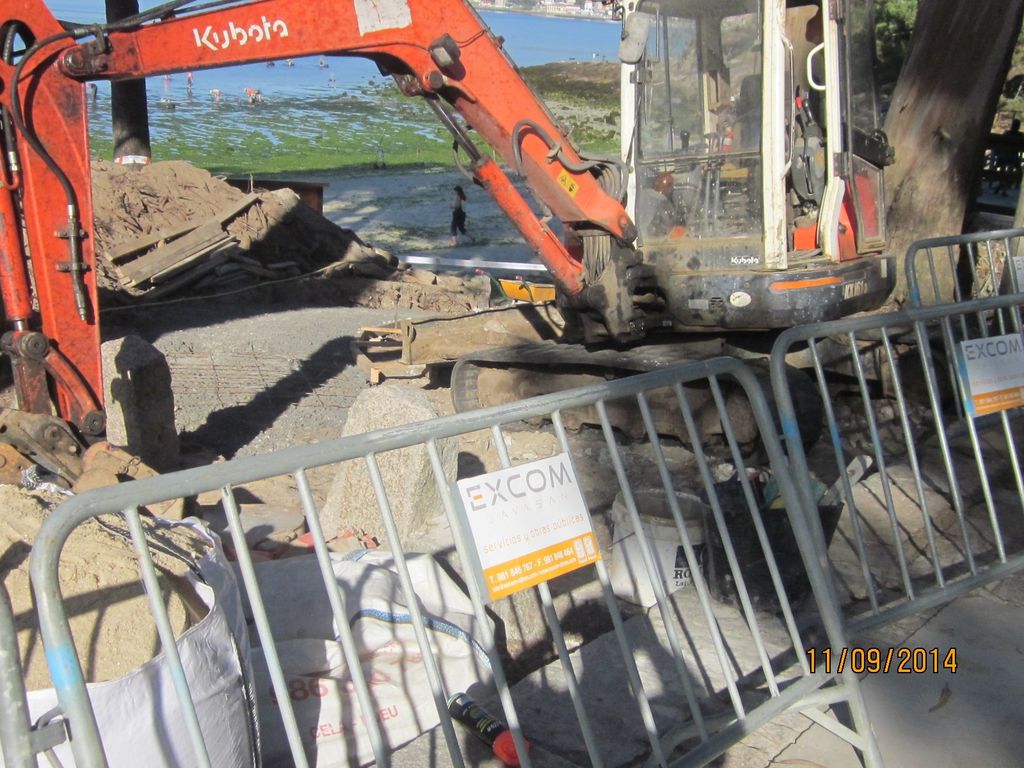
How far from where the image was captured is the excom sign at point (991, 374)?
4340 millimetres

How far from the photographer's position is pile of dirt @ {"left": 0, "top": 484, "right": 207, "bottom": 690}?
256 centimetres

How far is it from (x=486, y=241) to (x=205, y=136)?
2207cm

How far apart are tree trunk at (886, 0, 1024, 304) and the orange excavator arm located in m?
3.52

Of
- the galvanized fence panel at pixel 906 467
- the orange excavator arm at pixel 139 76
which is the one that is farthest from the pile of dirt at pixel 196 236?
the galvanized fence panel at pixel 906 467

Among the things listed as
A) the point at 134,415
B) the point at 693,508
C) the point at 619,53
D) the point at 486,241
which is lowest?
the point at 693,508

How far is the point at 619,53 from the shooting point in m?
6.63

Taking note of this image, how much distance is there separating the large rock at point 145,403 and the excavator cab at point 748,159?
355cm

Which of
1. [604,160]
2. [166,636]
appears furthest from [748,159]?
[166,636]

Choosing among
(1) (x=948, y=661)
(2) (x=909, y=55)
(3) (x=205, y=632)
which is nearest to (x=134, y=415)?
(3) (x=205, y=632)

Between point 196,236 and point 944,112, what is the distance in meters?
8.80

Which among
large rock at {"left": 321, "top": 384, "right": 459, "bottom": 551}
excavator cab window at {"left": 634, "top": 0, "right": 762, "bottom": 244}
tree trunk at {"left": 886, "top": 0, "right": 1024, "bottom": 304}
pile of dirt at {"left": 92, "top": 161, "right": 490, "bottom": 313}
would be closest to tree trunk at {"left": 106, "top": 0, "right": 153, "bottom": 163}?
pile of dirt at {"left": 92, "top": 161, "right": 490, "bottom": 313}

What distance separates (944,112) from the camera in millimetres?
8727

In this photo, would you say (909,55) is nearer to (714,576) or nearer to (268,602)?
(714,576)
